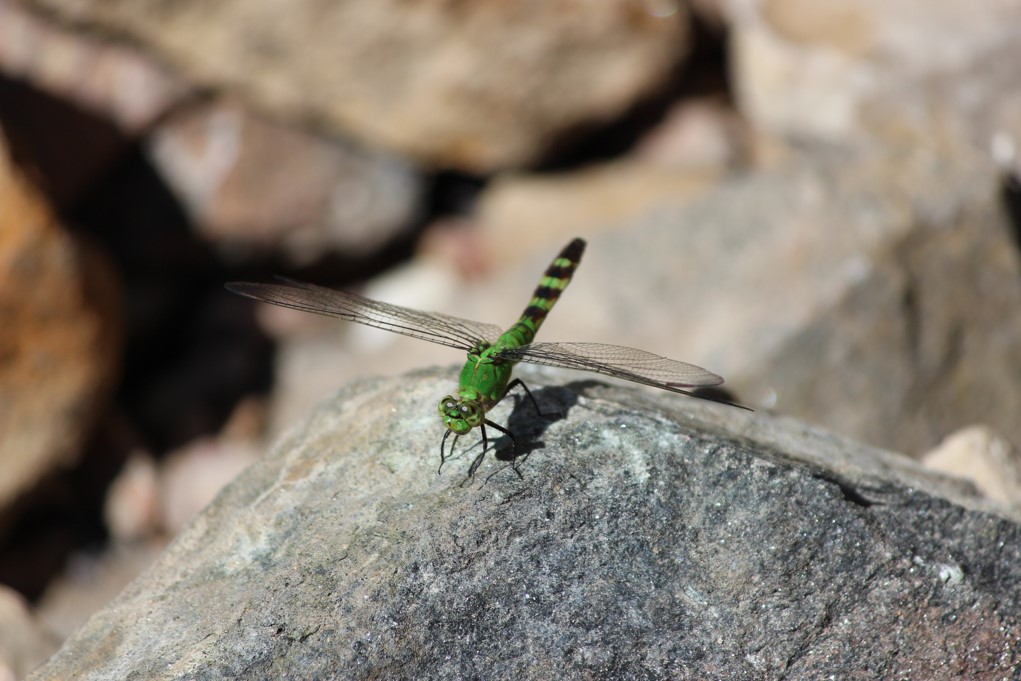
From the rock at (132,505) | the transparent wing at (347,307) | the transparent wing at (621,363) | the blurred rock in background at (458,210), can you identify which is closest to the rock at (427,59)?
the blurred rock in background at (458,210)

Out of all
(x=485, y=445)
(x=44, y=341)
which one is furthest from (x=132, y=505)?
(x=485, y=445)

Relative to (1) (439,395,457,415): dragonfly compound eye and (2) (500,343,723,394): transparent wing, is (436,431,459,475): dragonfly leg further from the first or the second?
(2) (500,343,723,394): transparent wing

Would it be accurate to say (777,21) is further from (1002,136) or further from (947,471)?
(947,471)

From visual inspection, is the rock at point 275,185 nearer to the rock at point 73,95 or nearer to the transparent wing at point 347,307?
the rock at point 73,95

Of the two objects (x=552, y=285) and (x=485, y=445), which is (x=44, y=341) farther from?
(x=485, y=445)

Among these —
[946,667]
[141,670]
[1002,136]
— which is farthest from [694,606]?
[1002,136]
